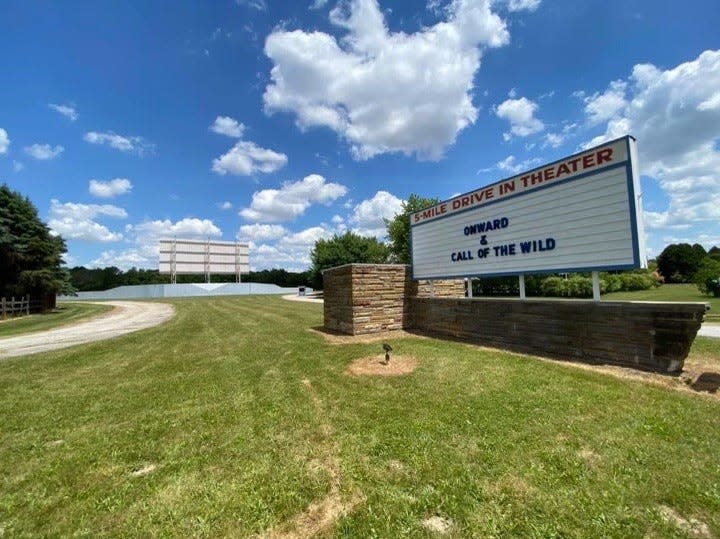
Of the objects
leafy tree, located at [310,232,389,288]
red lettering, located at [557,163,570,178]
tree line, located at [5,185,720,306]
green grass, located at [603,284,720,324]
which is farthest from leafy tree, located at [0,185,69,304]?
green grass, located at [603,284,720,324]

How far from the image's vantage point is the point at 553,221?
7.32m

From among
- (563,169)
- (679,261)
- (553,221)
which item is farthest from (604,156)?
(679,261)

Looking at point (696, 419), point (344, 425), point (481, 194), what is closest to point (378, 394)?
point (344, 425)

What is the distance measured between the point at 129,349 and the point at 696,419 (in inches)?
478

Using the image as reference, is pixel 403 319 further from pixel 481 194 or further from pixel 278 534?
pixel 278 534

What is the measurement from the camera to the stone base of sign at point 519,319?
5652 millimetres

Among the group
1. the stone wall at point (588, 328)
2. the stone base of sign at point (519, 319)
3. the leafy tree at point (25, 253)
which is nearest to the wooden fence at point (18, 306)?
the leafy tree at point (25, 253)

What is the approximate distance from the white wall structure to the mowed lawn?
196 feet

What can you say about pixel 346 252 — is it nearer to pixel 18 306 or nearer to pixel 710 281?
pixel 18 306

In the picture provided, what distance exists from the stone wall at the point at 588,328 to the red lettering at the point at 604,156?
2.63 meters

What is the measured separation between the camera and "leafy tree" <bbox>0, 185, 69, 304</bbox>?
24.0 m

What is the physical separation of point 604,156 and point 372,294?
6746mm

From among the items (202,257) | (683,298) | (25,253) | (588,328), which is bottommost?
(683,298)

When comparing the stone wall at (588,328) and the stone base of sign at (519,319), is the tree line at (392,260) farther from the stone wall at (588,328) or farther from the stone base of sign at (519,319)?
the stone wall at (588,328)
